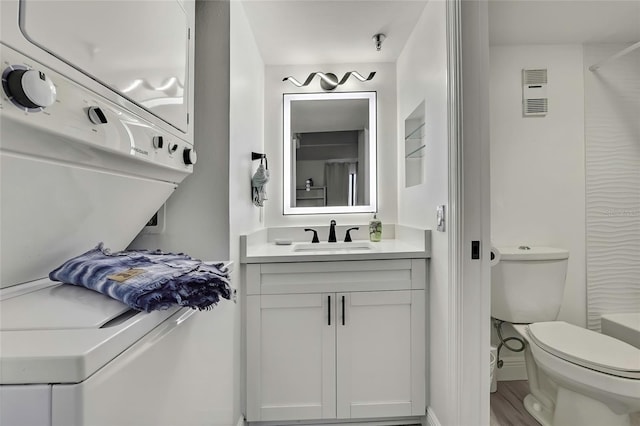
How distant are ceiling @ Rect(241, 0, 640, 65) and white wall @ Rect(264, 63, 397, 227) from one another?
115mm

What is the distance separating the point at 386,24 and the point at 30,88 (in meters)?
1.78

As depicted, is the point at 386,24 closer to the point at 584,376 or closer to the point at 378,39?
the point at 378,39

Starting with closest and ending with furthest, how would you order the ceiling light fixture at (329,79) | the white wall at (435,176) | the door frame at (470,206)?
the door frame at (470,206) → the white wall at (435,176) → the ceiling light fixture at (329,79)

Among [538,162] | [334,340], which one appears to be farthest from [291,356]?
[538,162]

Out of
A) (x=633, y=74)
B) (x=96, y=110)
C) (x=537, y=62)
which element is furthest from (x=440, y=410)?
(x=633, y=74)

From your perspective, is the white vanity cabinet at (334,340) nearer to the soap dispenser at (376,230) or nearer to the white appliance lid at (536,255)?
the soap dispenser at (376,230)

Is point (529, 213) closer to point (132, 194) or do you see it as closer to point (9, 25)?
point (132, 194)

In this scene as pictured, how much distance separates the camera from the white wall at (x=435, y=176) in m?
1.36

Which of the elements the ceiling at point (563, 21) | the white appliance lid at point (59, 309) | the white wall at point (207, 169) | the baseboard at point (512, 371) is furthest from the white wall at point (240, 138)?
the baseboard at point (512, 371)

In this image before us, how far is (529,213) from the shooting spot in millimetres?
2078

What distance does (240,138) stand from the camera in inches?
60.9

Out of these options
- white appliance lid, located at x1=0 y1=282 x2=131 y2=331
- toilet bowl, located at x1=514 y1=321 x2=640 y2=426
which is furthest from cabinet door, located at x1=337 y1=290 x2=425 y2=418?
white appliance lid, located at x1=0 y1=282 x2=131 y2=331

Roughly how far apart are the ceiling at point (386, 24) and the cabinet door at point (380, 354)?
1488 millimetres

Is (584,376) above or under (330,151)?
under
